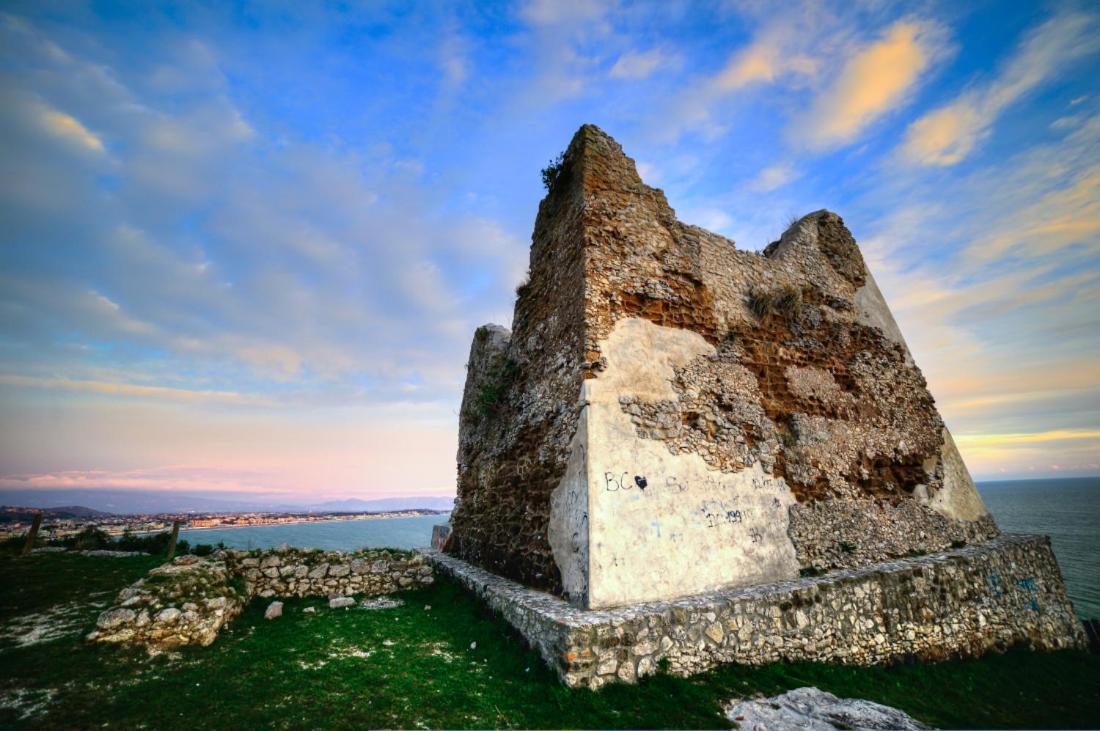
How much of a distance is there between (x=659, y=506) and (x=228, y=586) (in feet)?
25.0

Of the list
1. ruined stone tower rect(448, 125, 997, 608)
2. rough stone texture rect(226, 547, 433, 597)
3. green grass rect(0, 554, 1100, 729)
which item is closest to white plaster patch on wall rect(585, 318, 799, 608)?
ruined stone tower rect(448, 125, 997, 608)

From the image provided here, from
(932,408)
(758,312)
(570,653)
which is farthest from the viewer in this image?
(932,408)

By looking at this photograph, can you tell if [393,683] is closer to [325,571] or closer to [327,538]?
[325,571]

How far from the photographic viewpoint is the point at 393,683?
5.32m

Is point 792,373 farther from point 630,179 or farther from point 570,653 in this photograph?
point 570,653

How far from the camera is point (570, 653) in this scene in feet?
16.8

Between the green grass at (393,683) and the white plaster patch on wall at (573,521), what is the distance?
3.59ft

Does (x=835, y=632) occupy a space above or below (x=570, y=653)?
below

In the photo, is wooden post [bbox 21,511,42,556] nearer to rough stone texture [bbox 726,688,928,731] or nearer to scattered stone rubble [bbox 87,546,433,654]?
scattered stone rubble [bbox 87,546,433,654]

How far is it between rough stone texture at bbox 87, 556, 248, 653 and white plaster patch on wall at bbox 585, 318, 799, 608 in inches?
230

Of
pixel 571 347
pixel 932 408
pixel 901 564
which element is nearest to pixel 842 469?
pixel 901 564

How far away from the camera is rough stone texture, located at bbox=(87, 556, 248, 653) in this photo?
20.0 ft

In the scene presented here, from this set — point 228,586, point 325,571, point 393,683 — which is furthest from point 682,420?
point 228,586

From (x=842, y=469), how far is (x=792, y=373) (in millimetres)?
2250
